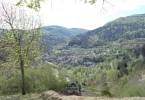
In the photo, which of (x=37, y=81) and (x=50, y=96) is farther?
(x=37, y=81)

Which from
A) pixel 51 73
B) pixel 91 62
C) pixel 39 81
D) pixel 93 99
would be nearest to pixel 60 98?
pixel 93 99

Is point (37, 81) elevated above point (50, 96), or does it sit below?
below

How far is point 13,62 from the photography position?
22125mm

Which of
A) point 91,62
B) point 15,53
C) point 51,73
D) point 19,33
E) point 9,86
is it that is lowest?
point 91,62

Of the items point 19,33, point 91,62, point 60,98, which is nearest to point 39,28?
point 19,33

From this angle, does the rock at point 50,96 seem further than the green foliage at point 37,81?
No

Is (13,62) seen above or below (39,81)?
above

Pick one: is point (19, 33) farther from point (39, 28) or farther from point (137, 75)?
point (137, 75)

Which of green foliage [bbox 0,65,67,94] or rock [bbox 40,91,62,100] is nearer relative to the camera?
rock [bbox 40,91,62,100]

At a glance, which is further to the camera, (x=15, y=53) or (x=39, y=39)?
(x=39, y=39)

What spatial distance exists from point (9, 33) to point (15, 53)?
1.59m

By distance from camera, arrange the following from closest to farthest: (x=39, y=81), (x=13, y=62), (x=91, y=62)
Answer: (x=39, y=81) < (x=13, y=62) < (x=91, y=62)

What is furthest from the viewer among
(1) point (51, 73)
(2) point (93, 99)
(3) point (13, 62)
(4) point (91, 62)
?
(4) point (91, 62)

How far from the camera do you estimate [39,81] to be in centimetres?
2069
